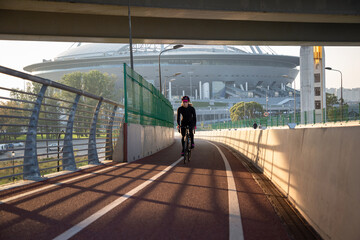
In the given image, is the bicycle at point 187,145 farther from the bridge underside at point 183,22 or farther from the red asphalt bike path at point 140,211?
the bridge underside at point 183,22

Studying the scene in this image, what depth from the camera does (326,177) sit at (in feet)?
13.4

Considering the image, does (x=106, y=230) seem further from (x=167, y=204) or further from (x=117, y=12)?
(x=117, y=12)

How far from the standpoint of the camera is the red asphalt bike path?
4.04 metres

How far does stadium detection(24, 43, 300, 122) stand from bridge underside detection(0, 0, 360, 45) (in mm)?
114830

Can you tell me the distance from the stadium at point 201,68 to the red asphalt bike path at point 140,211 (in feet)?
421

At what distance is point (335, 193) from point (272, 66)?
15705cm

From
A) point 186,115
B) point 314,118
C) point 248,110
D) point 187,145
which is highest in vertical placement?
point 248,110

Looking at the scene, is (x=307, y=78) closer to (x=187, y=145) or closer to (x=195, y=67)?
(x=187, y=145)

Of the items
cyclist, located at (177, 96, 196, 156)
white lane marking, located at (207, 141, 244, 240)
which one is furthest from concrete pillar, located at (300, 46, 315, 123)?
white lane marking, located at (207, 141, 244, 240)

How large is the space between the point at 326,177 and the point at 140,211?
2.40 m

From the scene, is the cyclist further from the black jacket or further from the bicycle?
the bicycle

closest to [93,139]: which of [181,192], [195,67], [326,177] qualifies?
[181,192]

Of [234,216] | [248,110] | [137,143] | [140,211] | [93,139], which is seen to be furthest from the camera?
[248,110]

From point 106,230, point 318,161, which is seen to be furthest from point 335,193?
point 106,230
